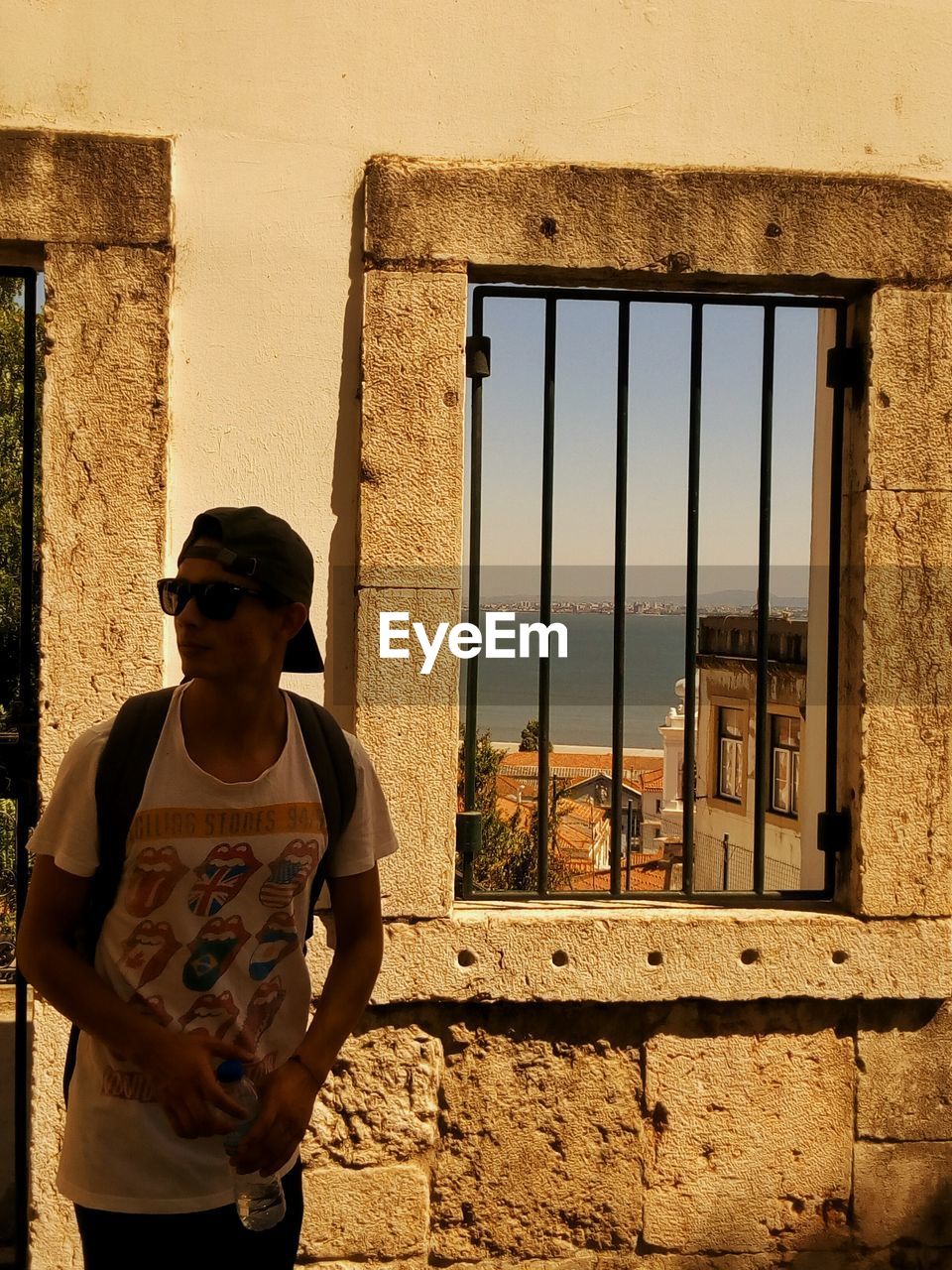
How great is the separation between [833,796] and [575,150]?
73.3 inches

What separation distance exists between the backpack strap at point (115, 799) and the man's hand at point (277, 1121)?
0.92 feet

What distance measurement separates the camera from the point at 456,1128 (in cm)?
313

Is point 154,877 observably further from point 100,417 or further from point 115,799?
point 100,417

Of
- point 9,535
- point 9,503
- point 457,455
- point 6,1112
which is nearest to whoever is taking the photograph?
point 457,455

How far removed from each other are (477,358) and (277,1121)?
214 centimetres

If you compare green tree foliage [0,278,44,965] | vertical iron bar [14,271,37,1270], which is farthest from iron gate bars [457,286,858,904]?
green tree foliage [0,278,44,965]

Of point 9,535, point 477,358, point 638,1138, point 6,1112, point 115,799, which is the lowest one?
point 6,1112

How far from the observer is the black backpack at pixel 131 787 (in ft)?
5.39

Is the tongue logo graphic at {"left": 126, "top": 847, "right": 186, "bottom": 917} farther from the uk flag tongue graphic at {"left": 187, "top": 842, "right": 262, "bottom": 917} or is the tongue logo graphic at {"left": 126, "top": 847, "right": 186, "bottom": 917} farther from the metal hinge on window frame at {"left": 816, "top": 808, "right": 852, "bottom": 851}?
the metal hinge on window frame at {"left": 816, "top": 808, "right": 852, "bottom": 851}

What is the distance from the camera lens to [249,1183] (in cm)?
166

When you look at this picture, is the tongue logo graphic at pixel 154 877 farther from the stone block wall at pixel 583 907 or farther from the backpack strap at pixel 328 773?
the stone block wall at pixel 583 907

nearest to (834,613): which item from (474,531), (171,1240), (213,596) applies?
(474,531)

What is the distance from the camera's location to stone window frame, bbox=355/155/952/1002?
309cm

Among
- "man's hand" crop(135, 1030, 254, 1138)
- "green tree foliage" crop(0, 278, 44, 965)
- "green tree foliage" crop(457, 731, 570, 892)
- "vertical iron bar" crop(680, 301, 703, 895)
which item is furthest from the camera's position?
"green tree foliage" crop(457, 731, 570, 892)
